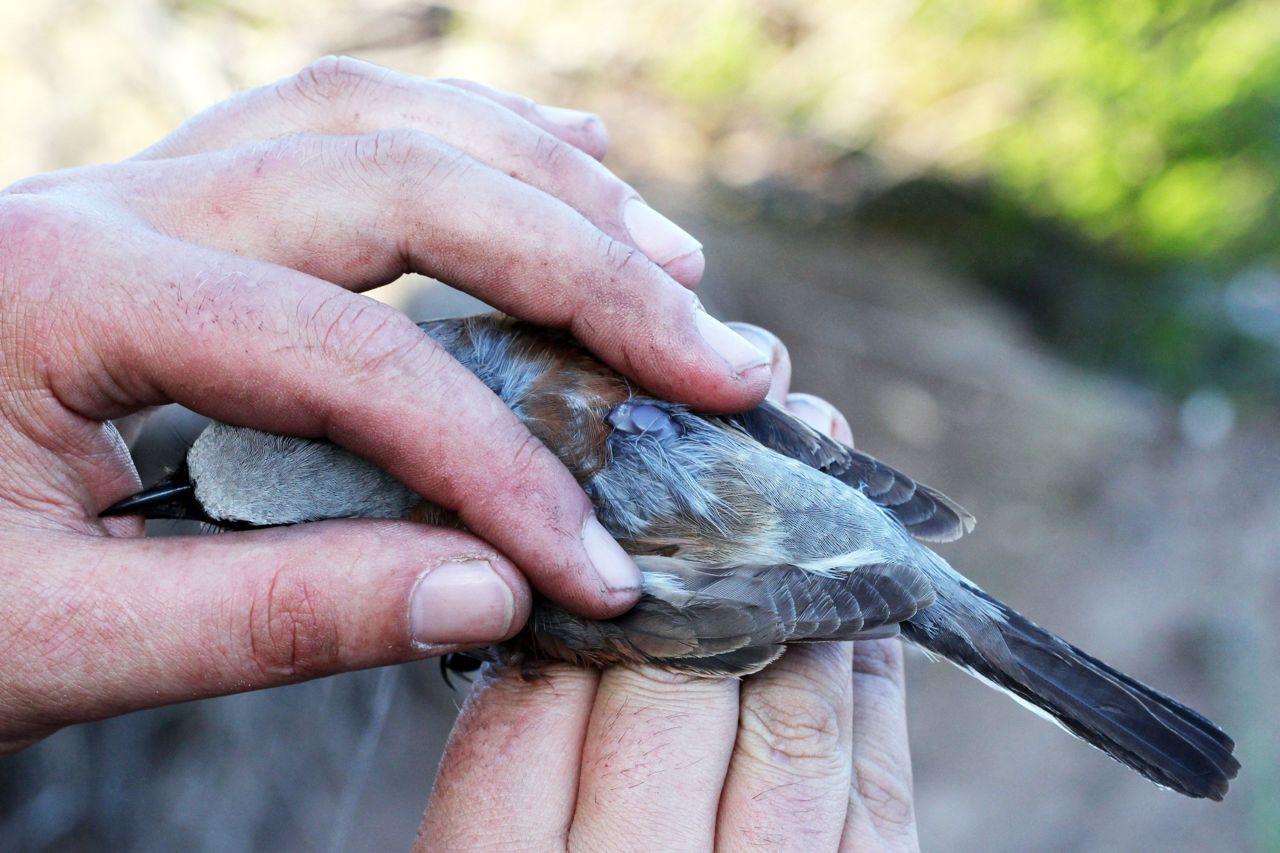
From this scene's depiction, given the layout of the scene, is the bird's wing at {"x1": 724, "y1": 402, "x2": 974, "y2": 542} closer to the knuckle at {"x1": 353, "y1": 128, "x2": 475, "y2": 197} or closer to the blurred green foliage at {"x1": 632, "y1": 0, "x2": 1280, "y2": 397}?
the knuckle at {"x1": 353, "y1": 128, "x2": 475, "y2": 197}

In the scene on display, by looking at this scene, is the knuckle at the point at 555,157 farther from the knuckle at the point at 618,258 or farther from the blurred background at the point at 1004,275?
the blurred background at the point at 1004,275

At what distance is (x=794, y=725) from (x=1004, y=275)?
7956 millimetres

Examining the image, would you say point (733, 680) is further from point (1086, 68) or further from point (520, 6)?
point (1086, 68)

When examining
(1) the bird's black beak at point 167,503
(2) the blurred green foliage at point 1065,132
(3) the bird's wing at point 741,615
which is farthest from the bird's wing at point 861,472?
(2) the blurred green foliage at point 1065,132

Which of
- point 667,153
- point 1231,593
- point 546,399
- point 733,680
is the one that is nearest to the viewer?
point 733,680

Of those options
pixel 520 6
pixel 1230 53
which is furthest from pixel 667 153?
pixel 1230 53

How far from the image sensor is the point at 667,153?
862cm

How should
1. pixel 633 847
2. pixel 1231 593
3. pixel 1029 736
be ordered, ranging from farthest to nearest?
pixel 1231 593 → pixel 1029 736 → pixel 633 847

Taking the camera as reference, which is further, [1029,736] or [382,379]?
[1029,736]

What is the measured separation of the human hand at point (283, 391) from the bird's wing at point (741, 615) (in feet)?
0.43

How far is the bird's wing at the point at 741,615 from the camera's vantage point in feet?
7.38

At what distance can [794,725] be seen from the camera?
7.51ft

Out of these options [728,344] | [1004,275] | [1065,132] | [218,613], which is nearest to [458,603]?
[218,613]

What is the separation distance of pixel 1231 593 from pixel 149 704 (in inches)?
319
